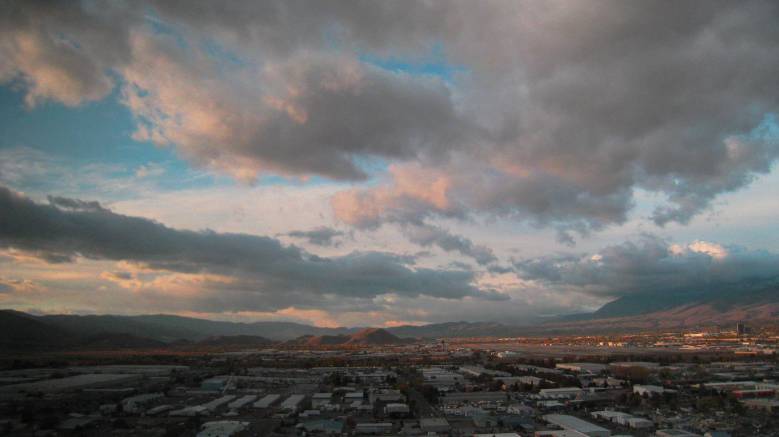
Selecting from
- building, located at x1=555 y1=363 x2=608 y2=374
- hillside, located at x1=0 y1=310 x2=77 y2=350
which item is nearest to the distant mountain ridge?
hillside, located at x1=0 y1=310 x2=77 y2=350

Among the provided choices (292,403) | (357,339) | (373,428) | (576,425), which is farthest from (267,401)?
(357,339)

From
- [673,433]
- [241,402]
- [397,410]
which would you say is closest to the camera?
→ [673,433]

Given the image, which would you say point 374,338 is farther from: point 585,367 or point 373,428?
point 373,428

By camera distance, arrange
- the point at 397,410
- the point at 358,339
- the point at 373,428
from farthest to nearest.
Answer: the point at 358,339
the point at 397,410
the point at 373,428

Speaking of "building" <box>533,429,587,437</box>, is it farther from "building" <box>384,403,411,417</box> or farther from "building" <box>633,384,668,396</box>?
"building" <box>633,384,668,396</box>

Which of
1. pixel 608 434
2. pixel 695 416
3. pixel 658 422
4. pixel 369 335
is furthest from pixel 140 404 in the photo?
pixel 369 335

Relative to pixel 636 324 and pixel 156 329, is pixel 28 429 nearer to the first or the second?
pixel 156 329

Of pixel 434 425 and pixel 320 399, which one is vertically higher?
pixel 320 399

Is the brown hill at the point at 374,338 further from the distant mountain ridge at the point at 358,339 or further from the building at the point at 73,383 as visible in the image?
the building at the point at 73,383
